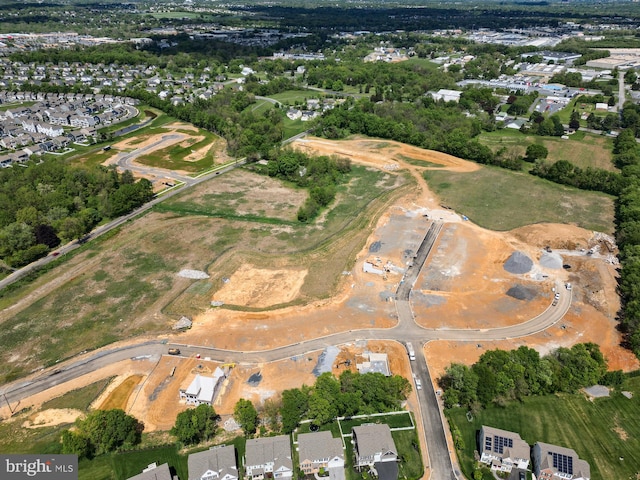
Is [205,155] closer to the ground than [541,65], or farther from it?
closer to the ground

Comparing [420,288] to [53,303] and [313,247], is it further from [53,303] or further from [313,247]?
[53,303]

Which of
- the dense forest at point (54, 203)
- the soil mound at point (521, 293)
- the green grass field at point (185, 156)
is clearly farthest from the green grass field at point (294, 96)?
the soil mound at point (521, 293)

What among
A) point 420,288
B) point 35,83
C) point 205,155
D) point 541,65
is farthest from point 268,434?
point 541,65

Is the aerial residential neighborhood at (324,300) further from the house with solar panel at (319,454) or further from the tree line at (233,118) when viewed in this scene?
the tree line at (233,118)

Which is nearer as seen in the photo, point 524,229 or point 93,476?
point 93,476

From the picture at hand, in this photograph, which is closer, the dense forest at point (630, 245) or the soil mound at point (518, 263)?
the dense forest at point (630, 245)

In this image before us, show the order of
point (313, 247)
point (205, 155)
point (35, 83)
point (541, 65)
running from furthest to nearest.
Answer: point (541, 65) → point (35, 83) → point (205, 155) → point (313, 247)
